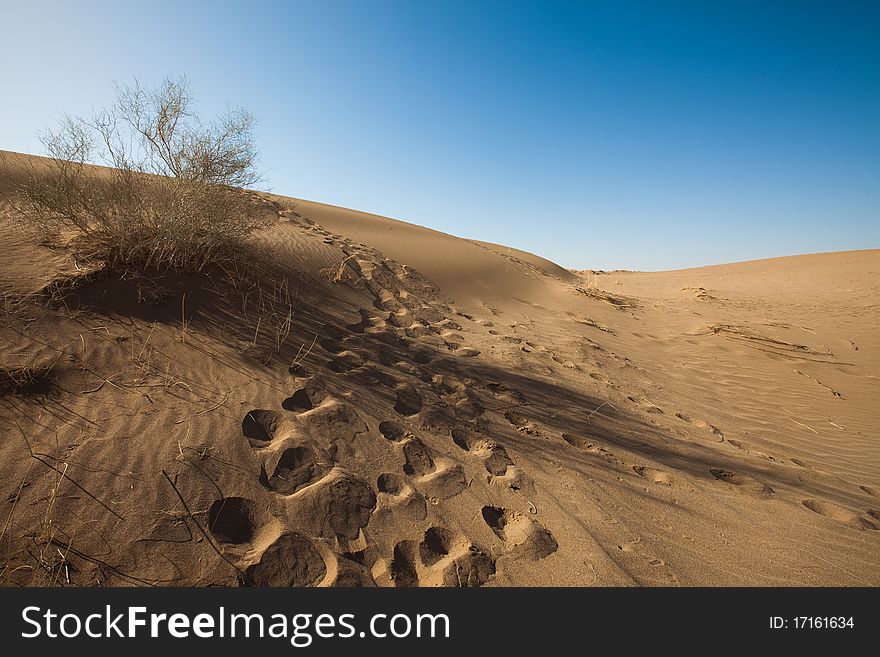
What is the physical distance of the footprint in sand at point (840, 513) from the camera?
2.73 m

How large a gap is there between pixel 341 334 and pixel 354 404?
1.29 m

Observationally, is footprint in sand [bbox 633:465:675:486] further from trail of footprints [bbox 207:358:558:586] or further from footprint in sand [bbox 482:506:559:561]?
footprint in sand [bbox 482:506:559:561]

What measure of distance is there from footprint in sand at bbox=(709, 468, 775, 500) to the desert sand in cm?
2

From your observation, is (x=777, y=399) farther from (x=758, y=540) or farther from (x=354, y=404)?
(x=354, y=404)

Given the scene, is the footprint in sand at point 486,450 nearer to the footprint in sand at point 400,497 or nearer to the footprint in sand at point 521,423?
the footprint in sand at point 521,423

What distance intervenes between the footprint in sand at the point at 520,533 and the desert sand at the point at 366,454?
1 cm

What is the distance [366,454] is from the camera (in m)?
2.68

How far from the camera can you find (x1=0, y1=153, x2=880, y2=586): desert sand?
1.95 metres

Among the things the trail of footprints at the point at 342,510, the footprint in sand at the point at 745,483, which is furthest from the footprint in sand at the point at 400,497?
the footprint in sand at the point at 745,483

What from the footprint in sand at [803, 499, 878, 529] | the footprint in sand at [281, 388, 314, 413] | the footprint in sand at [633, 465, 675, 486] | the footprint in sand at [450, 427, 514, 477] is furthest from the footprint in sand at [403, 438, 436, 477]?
the footprint in sand at [803, 499, 878, 529]

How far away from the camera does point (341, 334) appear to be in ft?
13.8
